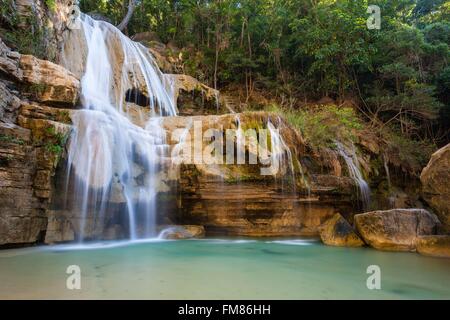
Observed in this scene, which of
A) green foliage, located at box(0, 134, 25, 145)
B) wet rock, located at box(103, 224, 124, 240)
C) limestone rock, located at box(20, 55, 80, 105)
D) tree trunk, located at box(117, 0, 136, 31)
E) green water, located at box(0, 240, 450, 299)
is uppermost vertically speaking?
tree trunk, located at box(117, 0, 136, 31)

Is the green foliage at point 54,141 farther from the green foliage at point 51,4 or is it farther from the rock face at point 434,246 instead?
the rock face at point 434,246

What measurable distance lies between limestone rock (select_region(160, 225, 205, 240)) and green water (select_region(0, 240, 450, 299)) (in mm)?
1471

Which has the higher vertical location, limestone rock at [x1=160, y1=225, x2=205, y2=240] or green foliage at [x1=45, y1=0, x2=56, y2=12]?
green foliage at [x1=45, y1=0, x2=56, y2=12]

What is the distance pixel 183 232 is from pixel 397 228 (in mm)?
4868

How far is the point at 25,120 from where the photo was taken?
6469mm

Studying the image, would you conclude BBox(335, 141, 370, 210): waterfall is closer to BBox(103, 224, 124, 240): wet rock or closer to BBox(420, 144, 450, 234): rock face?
BBox(420, 144, 450, 234): rock face

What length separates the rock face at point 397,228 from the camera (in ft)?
20.9

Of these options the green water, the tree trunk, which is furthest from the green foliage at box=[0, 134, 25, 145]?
the tree trunk

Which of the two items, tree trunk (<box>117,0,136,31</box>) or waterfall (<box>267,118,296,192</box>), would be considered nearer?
waterfall (<box>267,118,296,192</box>)

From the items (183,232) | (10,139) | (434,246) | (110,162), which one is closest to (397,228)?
(434,246)

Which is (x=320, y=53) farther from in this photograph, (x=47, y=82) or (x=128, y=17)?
(x=47, y=82)

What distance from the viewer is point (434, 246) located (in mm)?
5844

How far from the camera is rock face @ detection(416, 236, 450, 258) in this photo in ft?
18.6

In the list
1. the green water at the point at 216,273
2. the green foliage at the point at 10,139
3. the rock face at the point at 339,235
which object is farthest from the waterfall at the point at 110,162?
the rock face at the point at 339,235
